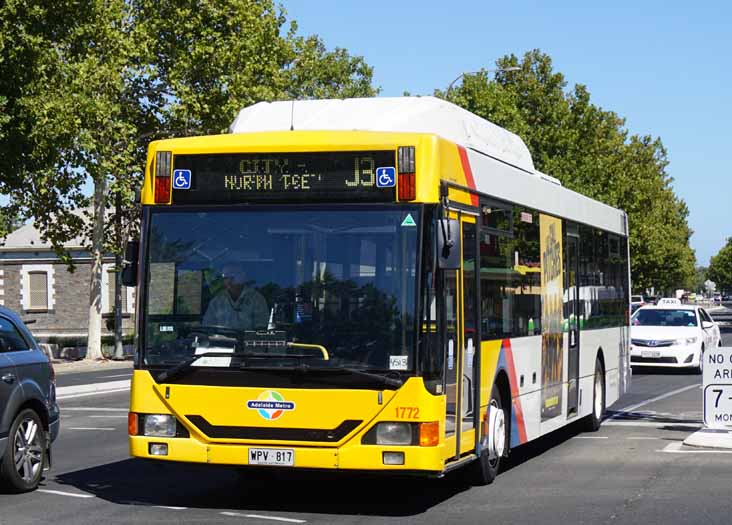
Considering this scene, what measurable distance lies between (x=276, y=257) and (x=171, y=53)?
114 ft

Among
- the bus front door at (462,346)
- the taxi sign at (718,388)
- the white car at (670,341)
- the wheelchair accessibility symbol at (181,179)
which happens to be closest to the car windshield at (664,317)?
the white car at (670,341)

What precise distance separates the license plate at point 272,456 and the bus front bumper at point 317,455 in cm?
2

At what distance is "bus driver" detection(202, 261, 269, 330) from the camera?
33.1 feet

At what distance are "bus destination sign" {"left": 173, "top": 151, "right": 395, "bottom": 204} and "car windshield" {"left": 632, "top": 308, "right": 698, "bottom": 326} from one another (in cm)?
2305

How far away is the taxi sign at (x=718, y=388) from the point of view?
1527 centimetres

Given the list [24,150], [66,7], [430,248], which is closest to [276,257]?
[430,248]

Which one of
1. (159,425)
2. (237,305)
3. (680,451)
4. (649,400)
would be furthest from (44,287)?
(237,305)

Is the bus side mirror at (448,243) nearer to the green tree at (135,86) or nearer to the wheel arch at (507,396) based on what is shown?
the wheel arch at (507,396)

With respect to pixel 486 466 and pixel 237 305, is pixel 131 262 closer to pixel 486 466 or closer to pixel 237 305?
pixel 237 305

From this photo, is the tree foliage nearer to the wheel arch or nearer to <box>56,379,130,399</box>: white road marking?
<box>56,379,130,399</box>: white road marking

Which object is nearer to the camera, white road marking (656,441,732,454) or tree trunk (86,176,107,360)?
white road marking (656,441,732,454)

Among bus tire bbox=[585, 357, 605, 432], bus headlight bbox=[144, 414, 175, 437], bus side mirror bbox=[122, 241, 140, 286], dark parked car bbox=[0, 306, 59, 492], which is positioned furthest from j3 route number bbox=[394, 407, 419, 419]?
bus tire bbox=[585, 357, 605, 432]

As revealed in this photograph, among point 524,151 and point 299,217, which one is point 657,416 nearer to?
point 524,151

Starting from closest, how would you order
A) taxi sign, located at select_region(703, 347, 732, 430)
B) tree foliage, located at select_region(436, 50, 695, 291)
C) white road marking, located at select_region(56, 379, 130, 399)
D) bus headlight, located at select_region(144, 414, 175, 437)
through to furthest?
bus headlight, located at select_region(144, 414, 175, 437) < taxi sign, located at select_region(703, 347, 732, 430) < white road marking, located at select_region(56, 379, 130, 399) < tree foliage, located at select_region(436, 50, 695, 291)
